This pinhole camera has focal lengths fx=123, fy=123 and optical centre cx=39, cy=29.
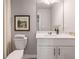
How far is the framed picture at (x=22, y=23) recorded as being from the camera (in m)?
3.11

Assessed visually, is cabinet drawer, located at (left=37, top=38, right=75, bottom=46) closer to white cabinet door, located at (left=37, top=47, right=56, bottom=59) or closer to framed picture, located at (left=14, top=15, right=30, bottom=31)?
white cabinet door, located at (left=37, top=47, right=56, bottom=59)

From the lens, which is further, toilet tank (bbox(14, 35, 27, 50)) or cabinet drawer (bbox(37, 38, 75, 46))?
toilet tank (bbox(14, 35, 27, 50))

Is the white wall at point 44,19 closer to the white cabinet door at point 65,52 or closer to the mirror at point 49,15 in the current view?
the mirror at point 49,15

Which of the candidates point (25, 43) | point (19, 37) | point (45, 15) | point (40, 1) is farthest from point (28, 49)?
point (40, 1)

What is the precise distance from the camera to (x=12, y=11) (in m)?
3.00

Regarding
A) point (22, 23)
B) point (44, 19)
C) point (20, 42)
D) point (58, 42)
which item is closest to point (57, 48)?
point (58, 42)

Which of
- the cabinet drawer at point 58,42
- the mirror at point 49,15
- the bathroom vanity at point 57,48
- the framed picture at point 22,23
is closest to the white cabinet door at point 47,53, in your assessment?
the bathroom vanity at point 57,48

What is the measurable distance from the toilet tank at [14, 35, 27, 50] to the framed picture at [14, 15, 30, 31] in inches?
8.5

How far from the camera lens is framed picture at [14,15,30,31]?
3.11 meters

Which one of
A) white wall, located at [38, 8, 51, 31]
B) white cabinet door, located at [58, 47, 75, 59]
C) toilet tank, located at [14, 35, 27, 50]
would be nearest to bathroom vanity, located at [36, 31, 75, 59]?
white cabinet door, located at [58, 47, 75, 59]

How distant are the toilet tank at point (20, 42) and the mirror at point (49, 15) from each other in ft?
1.49

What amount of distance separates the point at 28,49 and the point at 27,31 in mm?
467

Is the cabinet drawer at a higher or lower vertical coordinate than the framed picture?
lower

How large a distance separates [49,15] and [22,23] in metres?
0.72
